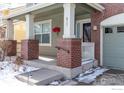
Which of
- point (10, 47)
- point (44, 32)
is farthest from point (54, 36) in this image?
point (10, 47)

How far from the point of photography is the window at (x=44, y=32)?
12797mm

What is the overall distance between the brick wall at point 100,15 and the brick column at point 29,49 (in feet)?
11.3

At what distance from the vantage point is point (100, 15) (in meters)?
9.51

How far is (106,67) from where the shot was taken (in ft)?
30.8

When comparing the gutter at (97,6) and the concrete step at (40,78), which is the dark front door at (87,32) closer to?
the gutter at (97,6)

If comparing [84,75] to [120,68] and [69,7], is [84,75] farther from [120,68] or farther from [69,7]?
[69,7]

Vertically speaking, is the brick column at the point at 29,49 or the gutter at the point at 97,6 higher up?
the gutter at the point at 97,6

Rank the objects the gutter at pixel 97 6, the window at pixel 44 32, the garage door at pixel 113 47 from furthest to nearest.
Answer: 1. the window at pixel 44 32
2. the garage door at pixel 113 47
3. the gutter at pixel 97 6

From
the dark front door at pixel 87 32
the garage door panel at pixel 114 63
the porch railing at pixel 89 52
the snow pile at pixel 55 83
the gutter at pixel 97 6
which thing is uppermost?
the gutter at pixel 97 6

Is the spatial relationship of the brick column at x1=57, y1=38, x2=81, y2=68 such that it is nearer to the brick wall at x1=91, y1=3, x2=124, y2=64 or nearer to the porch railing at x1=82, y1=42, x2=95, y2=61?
the porch railing at x1=82, y1=42, x2=95, y2=61

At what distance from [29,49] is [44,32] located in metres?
3.88

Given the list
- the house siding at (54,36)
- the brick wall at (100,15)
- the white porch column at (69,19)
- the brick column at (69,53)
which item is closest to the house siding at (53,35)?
the house siding at (54,36)

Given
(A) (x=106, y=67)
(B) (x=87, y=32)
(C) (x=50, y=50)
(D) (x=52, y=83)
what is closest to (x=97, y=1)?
(B) (x=87, y=32)

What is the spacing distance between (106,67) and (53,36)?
15.5 ft
